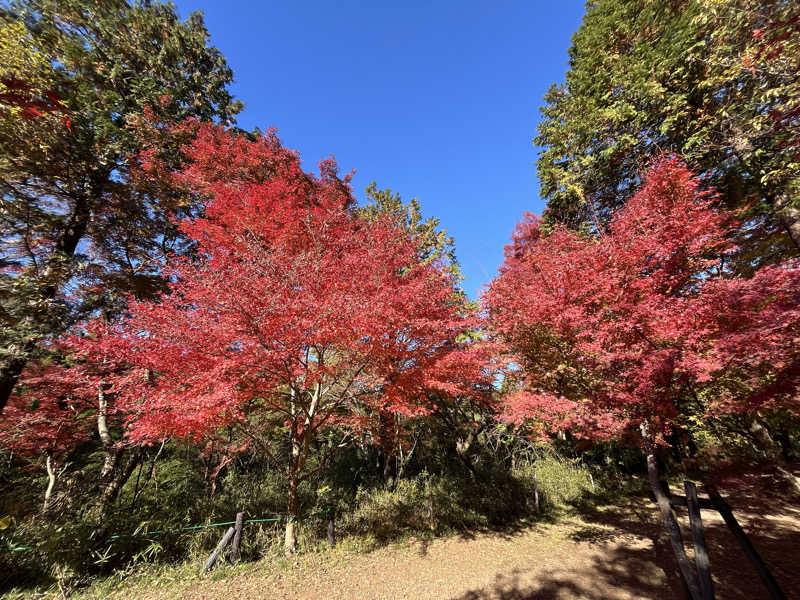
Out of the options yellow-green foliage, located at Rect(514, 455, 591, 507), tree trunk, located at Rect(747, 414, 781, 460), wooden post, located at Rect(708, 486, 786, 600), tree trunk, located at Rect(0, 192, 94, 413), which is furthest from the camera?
yellow-green foliage, located at Rect(514, 455, 591, 507)

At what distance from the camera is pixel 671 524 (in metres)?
5.28

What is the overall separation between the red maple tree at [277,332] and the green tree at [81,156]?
1.11 meters

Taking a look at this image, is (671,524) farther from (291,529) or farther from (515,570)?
(291,529)

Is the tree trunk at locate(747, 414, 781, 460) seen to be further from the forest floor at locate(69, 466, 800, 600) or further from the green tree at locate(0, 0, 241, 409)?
the green tree at locate(0, 0, 241, 409)

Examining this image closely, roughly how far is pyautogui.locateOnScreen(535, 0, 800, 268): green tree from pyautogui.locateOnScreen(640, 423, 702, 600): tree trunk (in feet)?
19.9

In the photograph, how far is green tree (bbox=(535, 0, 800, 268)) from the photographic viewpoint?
250 inches

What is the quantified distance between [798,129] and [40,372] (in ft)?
72.8

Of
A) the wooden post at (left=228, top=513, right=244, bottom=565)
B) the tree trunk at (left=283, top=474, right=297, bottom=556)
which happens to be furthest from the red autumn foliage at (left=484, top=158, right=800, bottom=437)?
the wooden post at (left=228, top=513, right=244, bottom=565)

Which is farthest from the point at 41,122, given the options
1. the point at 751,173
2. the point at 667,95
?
the point at 751,173

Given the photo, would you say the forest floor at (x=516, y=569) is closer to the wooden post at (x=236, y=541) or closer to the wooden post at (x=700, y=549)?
the wooden post at (x=236, y=541)

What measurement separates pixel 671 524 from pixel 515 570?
10.7ft

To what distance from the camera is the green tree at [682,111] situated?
6340mm

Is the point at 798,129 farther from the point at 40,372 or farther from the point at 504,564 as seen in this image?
the point at 40,372

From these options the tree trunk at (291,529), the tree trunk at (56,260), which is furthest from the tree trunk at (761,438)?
the tree trunk at (56,260)
